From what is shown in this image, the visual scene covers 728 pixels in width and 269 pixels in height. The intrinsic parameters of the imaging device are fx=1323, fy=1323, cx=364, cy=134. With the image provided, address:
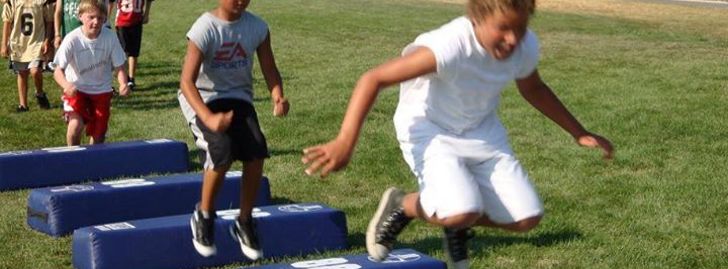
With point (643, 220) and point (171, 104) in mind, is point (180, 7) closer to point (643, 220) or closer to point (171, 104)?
point (171, 104)

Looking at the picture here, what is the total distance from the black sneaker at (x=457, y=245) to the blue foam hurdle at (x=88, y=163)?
4.27 metres

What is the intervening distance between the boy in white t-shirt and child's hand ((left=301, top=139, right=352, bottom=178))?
267 mm

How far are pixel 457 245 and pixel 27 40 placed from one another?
923cm

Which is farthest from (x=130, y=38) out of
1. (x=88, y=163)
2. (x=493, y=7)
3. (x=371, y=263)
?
(x=493, y=7)

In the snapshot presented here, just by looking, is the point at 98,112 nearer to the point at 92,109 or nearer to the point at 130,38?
the point at 92,109

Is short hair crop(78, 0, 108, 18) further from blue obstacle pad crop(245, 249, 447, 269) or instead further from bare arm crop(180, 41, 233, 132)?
blue obstacle pad crop(245, 249, 447, 269)

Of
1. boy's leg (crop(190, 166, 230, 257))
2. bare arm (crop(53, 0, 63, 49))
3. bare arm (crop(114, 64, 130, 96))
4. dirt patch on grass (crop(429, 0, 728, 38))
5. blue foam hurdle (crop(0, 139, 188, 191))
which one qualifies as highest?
boy's leg (crop(190, 166, 230, 257))

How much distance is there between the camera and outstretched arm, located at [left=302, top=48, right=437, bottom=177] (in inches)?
215

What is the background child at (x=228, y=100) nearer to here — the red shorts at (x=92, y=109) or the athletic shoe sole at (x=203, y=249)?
the athletic shoe sole at (x=203, y=249)

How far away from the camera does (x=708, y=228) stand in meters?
8.73

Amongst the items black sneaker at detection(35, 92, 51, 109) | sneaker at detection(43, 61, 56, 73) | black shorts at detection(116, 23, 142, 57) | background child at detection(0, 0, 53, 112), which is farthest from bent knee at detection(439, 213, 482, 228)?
black shorts at detection(116, 23, 142, 57)

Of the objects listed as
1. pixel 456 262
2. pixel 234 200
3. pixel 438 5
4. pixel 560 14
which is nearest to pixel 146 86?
pixel 234 200

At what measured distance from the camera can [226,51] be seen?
7590 mm

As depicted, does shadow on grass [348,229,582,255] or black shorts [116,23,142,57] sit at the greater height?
shadow on grass [348,229,582,255]
